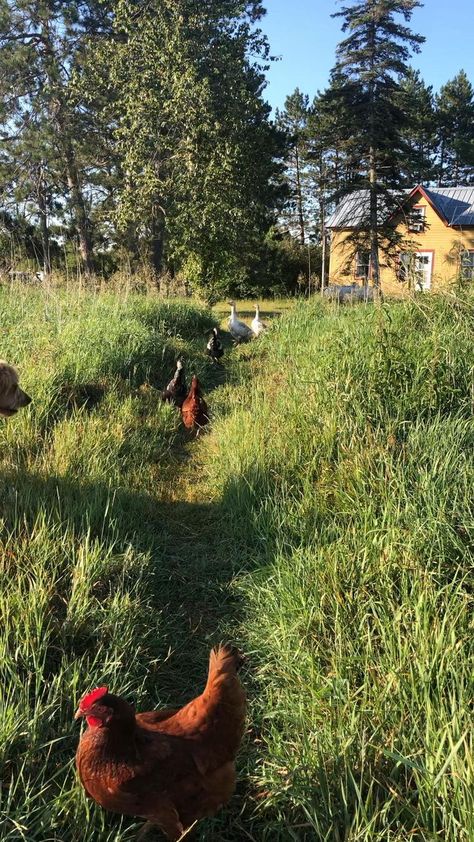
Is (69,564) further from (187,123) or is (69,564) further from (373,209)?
(373,209)

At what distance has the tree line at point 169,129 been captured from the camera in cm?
1661

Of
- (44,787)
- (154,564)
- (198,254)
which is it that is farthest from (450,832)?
(198,254)

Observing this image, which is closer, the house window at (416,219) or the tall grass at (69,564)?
the tall grass at (69,564)

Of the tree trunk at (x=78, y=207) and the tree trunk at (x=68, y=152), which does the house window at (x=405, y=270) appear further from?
the tree trunk at (x=78, y=207)

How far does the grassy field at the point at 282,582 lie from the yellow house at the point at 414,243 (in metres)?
0.53

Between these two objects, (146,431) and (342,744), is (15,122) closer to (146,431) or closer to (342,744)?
(146,431)

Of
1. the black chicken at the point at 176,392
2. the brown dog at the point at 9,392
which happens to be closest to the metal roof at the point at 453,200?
the black chicken at the point at 176,392

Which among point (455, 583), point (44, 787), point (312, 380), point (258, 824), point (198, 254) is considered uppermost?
point (198, 254)

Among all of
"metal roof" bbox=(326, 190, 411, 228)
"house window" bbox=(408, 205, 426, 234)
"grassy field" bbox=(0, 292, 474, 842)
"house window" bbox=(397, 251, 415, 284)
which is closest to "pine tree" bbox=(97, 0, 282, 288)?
"house window" bbox=(408, 205, 426, 234)

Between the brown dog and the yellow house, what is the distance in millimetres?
3604

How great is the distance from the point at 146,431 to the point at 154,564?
2360mm

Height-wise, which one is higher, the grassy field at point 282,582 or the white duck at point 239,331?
the white duck at point 239,331

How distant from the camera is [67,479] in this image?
349cm

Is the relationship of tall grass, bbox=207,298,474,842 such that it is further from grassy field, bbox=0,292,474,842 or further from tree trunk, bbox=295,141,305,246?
tree trunk, bbox=295,141,305,246
